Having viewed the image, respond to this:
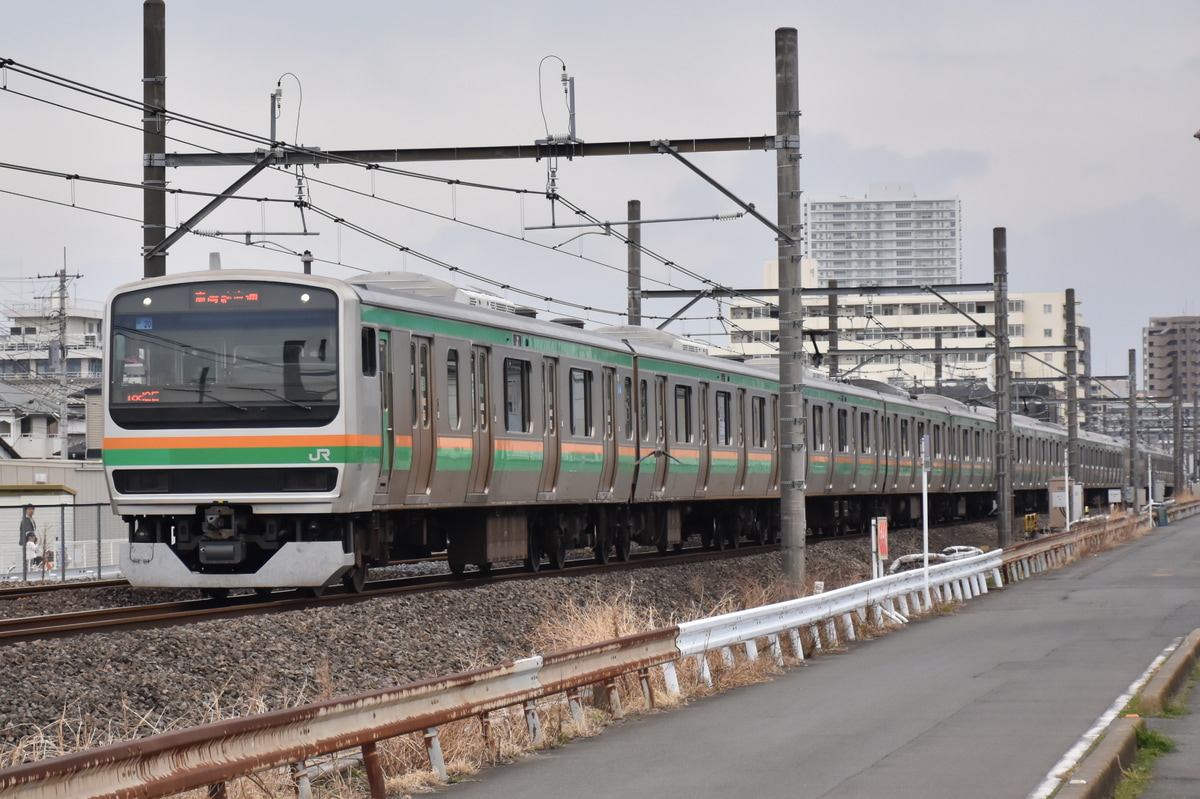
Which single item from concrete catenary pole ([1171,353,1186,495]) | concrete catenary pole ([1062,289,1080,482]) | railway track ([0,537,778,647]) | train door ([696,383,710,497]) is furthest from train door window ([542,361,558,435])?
concrete catenary pole ([1171,353,1186,495])

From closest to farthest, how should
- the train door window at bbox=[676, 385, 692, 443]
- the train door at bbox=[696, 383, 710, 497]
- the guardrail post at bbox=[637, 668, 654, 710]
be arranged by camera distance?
the guardrail post at bbox=[637, 668, 654, 710], the train door window at bbox=[676, 385, 692, 443], the train door at bbox=[696, 383, 710, 497]

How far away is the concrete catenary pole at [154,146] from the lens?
20188 millimetres

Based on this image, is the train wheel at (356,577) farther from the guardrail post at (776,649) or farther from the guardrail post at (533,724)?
the guardrail post at (533,724)

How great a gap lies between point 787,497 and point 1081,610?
3.81 m

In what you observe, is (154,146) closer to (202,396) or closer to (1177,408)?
(202,396)

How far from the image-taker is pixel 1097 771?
26.8 ft

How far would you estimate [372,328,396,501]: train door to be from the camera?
55.0 ft

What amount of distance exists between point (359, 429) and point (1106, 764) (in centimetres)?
955

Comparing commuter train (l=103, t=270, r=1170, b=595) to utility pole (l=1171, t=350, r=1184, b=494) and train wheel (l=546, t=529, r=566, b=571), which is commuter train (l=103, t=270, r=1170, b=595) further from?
utility pole (l=1171, t=350, r=1184, b=494)

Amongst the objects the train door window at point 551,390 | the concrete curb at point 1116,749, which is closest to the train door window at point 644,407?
the train door window at point 551,390

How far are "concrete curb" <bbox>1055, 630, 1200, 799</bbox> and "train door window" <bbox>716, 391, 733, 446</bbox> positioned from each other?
15.2 metres

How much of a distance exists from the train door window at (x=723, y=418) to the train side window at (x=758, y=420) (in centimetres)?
119

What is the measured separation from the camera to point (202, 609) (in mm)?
16422

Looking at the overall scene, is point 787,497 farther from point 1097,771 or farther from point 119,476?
point 1097,771
